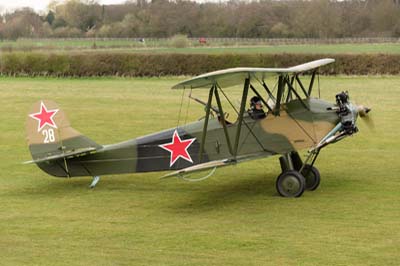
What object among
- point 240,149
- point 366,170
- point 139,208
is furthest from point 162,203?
point 366,170

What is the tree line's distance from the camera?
87625 millimetres

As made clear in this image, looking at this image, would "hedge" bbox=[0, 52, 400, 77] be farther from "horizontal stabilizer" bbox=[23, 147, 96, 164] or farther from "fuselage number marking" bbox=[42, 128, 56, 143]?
"horizontal stabilizer" bbox=[23, 147, 96, 164]

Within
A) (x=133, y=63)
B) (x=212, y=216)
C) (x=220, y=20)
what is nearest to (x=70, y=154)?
(x=212, y=216)

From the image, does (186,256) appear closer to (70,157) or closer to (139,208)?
(139,208)

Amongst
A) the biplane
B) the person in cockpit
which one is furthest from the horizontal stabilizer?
the person in cockpit

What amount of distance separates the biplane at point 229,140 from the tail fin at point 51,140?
0.02 meters

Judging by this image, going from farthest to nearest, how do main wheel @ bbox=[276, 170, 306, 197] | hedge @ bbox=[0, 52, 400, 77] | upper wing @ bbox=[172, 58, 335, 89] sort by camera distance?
hedge @ bbox=[0, 52, 400, 77]
main wheel @ bbox=[276, 170, 306, 197]
upper wing @ bbox=[172, 58, 335, 89]

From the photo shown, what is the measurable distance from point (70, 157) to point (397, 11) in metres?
81.7

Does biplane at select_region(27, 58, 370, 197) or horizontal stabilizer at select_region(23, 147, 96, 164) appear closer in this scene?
biplane at select_region(27, 58, 370, 197)

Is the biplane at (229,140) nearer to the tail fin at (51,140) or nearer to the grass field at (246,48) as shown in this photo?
the tail fin at (51,140)

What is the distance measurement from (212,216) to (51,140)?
10.2ft

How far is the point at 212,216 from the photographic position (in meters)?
10.5

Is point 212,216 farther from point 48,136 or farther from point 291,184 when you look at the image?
point 48,136

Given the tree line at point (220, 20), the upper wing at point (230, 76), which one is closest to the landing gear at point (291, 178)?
the upper wing at point (230, 76)
